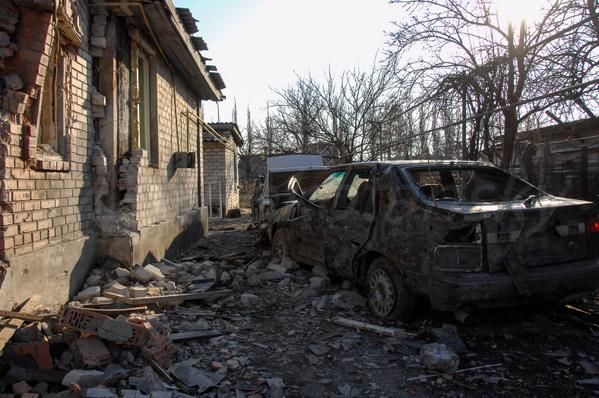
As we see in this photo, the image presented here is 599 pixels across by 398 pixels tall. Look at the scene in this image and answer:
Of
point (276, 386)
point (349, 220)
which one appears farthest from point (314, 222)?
point (276, 386)

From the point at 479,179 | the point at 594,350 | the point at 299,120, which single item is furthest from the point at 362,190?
the point at 299,120

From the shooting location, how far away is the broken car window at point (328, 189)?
589cm

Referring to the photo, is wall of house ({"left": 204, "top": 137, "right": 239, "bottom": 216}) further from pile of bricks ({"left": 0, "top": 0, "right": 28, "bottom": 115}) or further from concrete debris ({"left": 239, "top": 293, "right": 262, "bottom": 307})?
pile of bricks ({"left": 0, "top": 0, "right": 28, "bottom": 115})

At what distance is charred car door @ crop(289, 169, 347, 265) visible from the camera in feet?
19.1

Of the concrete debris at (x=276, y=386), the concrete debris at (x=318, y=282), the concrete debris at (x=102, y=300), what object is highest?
the concrete debris at (x=102, y=300)

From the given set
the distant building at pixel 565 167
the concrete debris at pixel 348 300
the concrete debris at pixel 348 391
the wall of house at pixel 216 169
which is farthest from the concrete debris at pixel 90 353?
the wall of house at pixel 216 169

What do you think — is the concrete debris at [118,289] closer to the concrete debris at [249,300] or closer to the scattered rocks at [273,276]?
the concrete debris at [249,300]

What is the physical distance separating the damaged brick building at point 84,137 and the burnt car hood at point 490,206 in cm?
356

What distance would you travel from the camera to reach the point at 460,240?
3.82 meters

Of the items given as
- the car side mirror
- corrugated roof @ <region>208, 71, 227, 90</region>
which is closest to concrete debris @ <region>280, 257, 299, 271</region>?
the car side mirror

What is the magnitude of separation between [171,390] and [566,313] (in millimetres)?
3624

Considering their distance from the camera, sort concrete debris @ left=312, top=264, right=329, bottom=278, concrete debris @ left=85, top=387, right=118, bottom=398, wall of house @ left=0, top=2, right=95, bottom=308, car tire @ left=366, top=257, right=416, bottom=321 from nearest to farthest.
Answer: concrete debris @ left=85, top=387, right=118, bottom=398 → wall of house @ left=0, top=2, right=95, bottom=308 → car tire @ left=366, top=257, right=416, bottom=321 → concrete debris @ left=312, top=264, right=329, bottom=278

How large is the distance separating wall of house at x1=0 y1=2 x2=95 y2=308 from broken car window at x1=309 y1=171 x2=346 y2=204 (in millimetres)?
2818

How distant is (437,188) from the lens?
500 cm
